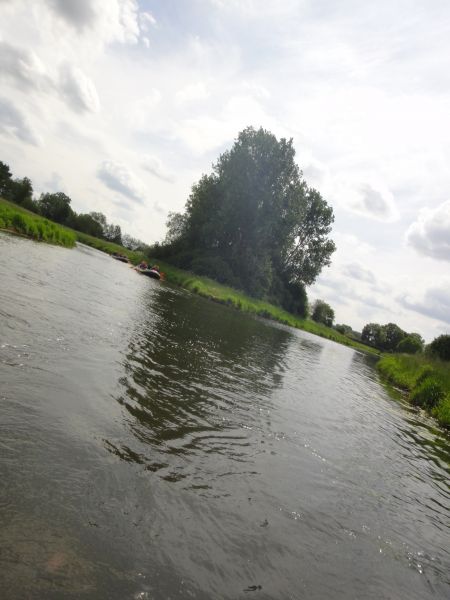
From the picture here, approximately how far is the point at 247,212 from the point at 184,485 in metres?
51.2

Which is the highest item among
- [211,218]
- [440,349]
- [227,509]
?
[211,218]

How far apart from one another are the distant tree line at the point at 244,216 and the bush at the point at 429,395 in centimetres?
3570

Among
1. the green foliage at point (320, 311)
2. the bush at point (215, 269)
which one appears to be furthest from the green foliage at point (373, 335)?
the bush at point (215, 269)

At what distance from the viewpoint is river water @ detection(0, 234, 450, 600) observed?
3.54 meters

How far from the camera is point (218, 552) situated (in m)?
4.11

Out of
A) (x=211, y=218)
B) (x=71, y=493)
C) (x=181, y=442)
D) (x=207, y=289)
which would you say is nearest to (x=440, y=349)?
(x=207, y=289)

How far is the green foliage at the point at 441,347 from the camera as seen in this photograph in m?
35.6

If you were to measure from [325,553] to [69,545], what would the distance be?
322cm

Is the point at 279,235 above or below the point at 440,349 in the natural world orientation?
above

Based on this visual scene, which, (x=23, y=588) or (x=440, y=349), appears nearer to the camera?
(x=23, y=588)

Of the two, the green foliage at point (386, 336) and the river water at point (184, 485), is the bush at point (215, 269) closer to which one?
the river water at point (184, 485)

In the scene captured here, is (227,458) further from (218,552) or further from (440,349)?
(440,349)

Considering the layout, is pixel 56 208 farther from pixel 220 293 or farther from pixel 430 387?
pixel 430 387

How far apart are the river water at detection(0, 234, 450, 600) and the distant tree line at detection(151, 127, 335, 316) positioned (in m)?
44.0
